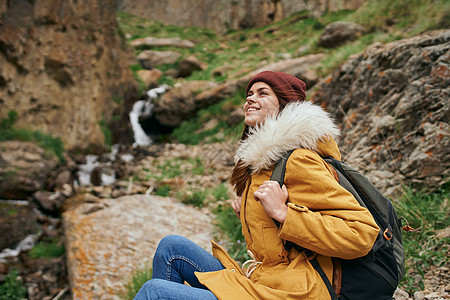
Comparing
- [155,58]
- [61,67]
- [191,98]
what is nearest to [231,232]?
[61,67]

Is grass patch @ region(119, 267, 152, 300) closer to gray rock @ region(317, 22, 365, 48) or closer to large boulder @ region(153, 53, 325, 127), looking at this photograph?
large boulder @ region(153, 53, 325, 127)

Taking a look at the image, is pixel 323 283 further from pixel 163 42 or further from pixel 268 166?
pixel 163 42

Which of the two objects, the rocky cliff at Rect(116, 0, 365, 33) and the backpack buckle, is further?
the rocky cliff at Rect(116, 0, 365, 33)

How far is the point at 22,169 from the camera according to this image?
6.19 m

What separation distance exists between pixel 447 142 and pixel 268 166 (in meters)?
2.49

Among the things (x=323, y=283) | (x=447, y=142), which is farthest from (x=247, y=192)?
(x=447, y=142)

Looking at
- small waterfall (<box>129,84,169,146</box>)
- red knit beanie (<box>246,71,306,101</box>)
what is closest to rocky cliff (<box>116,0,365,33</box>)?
small waterfall (<box>129,84,169,146</box>)

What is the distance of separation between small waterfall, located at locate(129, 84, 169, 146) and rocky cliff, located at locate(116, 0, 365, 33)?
13875mm

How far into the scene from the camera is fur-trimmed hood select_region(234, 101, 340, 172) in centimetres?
130

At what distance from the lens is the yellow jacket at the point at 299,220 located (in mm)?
1085

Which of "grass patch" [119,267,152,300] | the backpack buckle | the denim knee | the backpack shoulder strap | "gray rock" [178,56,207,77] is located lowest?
"grass patch" [119,267,152,300]

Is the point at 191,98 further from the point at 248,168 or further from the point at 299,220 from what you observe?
the point at 299,220

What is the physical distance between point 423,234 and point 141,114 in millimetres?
11081

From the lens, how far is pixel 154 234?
151 inches
